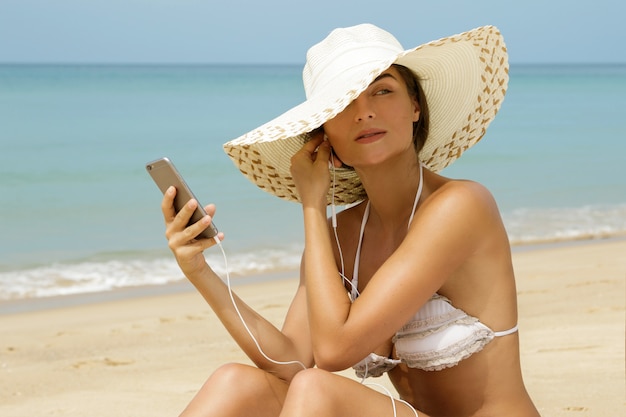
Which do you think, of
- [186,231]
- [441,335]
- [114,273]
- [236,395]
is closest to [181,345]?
[114,273]

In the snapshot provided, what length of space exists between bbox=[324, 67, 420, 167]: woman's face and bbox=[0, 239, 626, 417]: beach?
1.95 m

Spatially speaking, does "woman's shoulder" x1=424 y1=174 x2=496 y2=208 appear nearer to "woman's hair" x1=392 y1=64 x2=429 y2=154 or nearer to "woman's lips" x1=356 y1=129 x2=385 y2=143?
"woman's lips" x1=356 y1=129 x2=385 y2=143

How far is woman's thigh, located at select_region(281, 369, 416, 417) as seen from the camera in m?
2.47

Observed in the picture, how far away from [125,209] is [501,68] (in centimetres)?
849

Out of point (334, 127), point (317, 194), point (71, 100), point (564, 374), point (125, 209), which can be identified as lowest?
point (71, 100)

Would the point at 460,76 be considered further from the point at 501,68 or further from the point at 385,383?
the point at 385,383

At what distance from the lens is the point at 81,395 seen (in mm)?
4848

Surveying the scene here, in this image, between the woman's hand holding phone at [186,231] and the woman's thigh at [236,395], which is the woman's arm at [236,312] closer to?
the woman's hand holding phone at [186,231]

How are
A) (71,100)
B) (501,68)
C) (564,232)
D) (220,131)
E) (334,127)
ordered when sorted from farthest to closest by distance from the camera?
(71,100) → (220,131) → (564,232) → (501,68) → (334,127)

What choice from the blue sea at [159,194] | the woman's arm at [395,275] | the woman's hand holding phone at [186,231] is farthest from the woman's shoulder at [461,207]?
the blue sea at [159,194]

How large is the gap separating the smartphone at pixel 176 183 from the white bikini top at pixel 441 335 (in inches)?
26.1

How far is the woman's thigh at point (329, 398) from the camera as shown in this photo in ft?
8.10

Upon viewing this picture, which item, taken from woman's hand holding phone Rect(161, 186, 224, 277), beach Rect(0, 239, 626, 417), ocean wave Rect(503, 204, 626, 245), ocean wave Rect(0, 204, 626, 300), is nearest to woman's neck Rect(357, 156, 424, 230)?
woman's hand holding phone Rect(161, 186, 224, 277)

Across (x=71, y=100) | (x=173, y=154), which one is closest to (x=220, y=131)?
(x=173, y=154)
